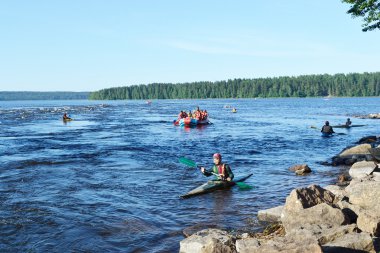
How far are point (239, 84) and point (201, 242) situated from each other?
187499 millimetres

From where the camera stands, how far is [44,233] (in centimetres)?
1034

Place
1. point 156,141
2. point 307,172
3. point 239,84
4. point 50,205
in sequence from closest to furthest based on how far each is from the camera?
1. point 50,205
2. point 307,172
3. point 156,141
4. point 239,84

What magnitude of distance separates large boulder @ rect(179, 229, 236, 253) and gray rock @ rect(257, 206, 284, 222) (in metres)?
2.47

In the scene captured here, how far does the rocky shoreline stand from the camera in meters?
6.57

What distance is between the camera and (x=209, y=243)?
7527 mm

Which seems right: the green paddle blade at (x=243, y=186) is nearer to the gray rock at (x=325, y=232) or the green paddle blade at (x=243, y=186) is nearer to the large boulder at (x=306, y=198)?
the large boulder at (x=306, y=198)

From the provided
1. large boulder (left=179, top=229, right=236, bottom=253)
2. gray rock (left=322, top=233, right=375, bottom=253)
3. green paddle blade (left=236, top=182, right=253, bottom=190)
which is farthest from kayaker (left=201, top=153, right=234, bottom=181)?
gray rock (left=322, top=233, right=375, bottom=253)

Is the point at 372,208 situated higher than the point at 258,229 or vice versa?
the point at 372,208

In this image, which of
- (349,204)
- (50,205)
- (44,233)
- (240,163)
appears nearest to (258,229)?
(349,204)

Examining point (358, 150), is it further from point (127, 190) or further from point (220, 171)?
point (127, 190)

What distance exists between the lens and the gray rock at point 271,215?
34.7 feet

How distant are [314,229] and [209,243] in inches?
74.8

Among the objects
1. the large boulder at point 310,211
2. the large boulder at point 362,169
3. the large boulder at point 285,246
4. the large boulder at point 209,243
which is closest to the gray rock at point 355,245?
the large boulder at point 285,246

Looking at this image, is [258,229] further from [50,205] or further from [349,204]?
[50,205]
